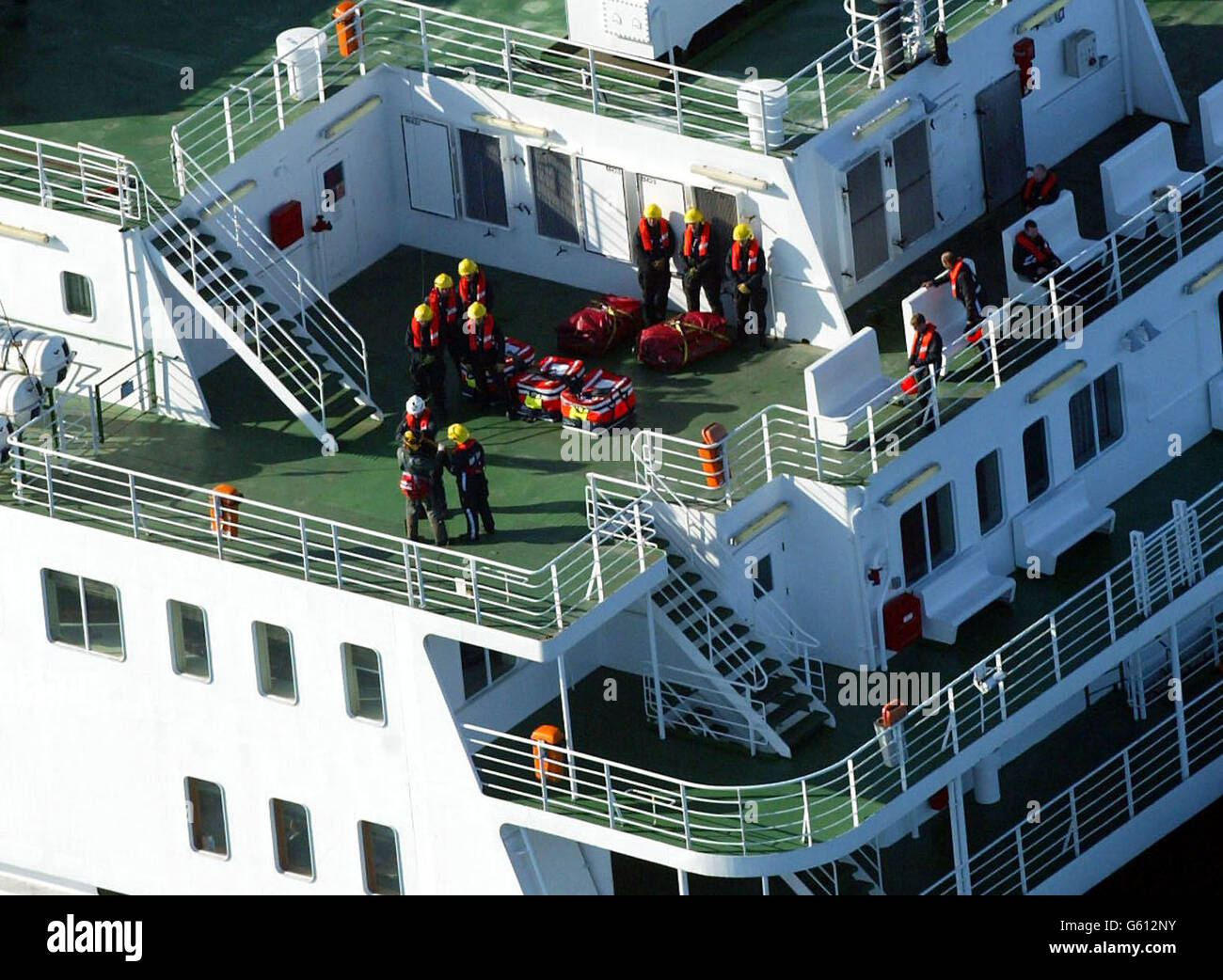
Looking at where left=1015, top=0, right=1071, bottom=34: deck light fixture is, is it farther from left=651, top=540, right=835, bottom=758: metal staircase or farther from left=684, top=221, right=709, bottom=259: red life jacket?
left=651, top=540, right=835, bottom=758: metal staircase

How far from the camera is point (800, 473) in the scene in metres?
51.2

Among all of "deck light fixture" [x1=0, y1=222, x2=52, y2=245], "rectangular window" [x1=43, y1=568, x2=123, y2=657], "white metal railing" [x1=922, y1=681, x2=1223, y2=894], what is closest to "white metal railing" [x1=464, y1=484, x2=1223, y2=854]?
"white metal railing" [x1=922, y1=681, x2=1223, y2=894]

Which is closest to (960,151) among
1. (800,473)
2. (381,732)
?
(800,473)

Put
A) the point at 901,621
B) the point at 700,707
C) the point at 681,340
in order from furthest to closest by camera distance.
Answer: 1. the point at 681,340
2. the point at 901,621
3. the point at 700,707

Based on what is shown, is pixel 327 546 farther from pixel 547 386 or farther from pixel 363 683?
pixel 547 386

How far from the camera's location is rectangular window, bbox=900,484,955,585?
2055 inches

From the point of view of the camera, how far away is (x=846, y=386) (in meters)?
51.8

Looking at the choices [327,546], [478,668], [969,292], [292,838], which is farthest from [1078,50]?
[292,838]

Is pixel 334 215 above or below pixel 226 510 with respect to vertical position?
above

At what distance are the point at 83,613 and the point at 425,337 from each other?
5702mm

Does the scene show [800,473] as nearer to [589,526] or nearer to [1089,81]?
[589,526]

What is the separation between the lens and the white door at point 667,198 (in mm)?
54375

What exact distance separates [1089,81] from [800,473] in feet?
32.7

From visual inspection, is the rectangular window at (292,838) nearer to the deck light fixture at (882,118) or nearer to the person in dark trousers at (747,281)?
the person in dark trousers at (747,281)
